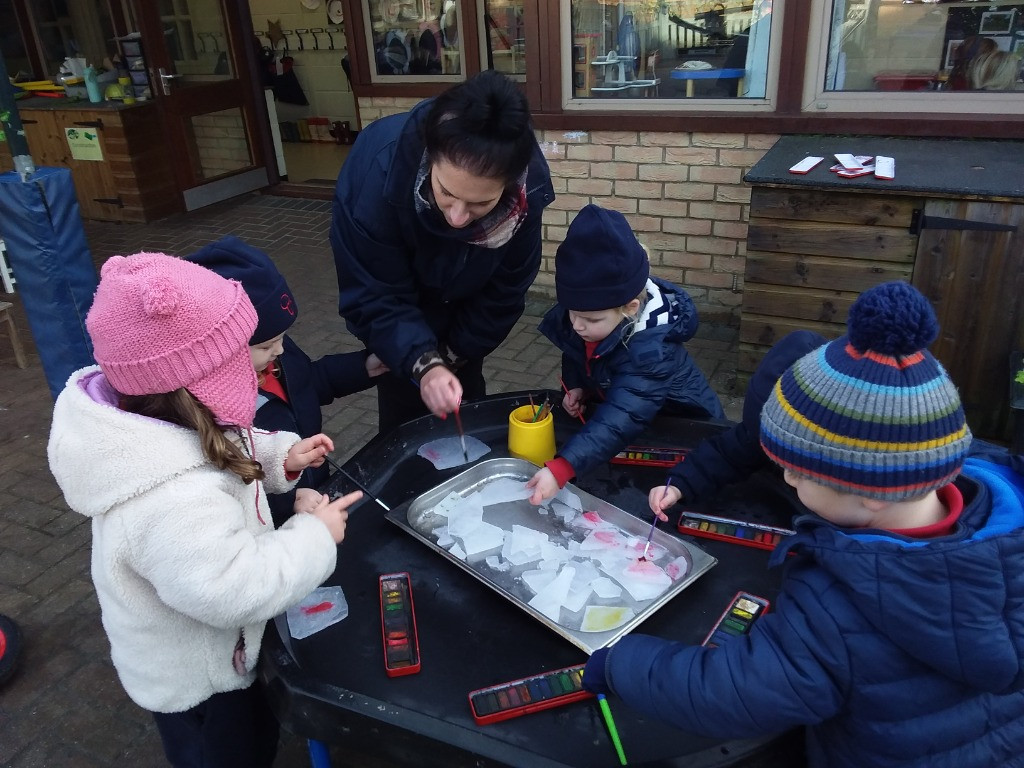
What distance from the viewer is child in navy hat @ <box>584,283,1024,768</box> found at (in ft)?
3.55

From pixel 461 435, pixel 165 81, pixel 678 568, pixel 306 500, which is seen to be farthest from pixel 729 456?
pixel 165 81

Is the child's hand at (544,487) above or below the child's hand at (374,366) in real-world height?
below

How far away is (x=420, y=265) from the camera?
2.25 m

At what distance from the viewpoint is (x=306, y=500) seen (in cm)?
178

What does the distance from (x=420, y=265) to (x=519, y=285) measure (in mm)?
362

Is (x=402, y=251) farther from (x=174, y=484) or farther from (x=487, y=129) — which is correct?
(x=174, y=484)

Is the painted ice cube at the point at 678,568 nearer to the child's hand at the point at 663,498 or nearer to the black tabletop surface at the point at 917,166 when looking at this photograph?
the child's hand at the point at 663,498

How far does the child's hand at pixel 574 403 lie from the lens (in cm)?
224

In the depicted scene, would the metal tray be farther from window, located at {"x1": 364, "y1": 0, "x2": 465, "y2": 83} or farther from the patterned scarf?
window, located at {"x1": 364, "y1": 0, "x2": 465, "y2": 83}

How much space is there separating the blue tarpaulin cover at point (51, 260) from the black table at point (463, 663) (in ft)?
7.91

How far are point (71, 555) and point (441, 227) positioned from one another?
221 centimetres

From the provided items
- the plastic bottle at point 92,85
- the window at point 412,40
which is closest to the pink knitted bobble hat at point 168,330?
the window at point 412,40

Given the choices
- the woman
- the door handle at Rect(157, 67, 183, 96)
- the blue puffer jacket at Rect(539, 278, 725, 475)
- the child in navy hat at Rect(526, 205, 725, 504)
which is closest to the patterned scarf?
the woman

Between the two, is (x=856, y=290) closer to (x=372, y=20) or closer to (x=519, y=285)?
(x=519, y=285)
